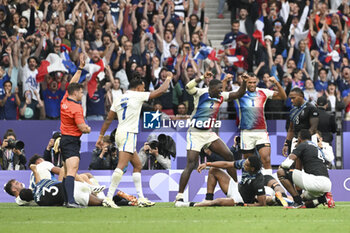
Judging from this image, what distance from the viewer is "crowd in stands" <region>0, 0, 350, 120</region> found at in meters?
20.8

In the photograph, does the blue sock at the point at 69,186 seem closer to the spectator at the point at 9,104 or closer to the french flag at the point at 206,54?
the spectator at the point at 9,104

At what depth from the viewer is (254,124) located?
1683 centimetres

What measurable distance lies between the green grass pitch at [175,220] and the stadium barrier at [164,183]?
371 centimetres

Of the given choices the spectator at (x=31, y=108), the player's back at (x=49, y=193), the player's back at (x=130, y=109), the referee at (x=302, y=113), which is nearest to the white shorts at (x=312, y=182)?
the referee at (x=302, y=113)

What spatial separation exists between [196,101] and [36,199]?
3.59 metres

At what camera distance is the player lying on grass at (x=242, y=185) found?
14.7 m

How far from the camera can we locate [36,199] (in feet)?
50.5

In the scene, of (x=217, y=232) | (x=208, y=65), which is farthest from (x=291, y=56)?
(x=217, y=232)

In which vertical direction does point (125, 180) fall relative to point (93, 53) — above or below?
below

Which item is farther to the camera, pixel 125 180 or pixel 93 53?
pixel 93 53

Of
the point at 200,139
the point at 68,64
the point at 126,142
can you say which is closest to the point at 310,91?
the point at 68,64

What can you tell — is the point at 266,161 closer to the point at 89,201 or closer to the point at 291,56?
the point at 89,201

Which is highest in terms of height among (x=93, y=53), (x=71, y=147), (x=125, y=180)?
(x=93, y=53)

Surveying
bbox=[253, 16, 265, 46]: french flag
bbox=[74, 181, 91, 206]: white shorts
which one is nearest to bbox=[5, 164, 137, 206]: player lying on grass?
bbox=[74, 181, 91, 206]: white shorts
